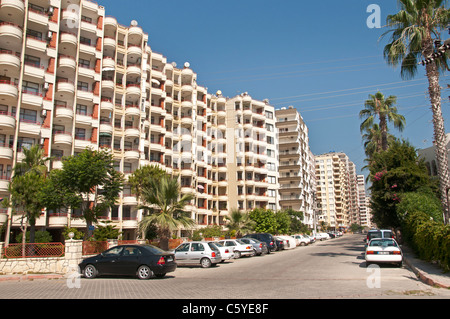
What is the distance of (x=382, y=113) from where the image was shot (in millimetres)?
40719

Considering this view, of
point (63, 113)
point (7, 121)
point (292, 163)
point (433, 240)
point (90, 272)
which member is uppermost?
point (292, 163)

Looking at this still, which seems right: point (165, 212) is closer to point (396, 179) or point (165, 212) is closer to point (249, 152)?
point (396, 179)

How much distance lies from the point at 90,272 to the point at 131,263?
213 centimetres

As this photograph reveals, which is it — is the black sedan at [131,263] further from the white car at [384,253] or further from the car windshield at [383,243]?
the car windshield at [383,243]

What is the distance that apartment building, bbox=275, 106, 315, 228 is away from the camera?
89688 mm

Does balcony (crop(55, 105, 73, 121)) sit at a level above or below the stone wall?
above

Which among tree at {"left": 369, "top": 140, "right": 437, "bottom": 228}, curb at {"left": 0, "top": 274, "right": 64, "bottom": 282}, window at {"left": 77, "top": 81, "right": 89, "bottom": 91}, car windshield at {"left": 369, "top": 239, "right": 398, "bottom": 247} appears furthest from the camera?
window at {"left": 77, "top": 81, "right": 89, "bottom": 91}

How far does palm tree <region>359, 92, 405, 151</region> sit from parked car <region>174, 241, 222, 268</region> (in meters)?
25.6

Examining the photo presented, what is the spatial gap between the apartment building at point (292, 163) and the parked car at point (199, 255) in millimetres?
67803

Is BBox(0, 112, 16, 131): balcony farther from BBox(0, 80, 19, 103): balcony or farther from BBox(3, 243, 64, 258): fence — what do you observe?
BBox(3, 243, 64, 258): fence

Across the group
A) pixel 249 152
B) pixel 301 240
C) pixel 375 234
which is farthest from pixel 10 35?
pixel 249 152

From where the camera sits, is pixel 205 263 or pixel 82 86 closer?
pixel 205 263

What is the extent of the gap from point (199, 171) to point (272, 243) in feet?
105

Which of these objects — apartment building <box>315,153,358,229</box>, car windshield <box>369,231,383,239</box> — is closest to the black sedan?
car windshield <box>369,231,383,239</box>
